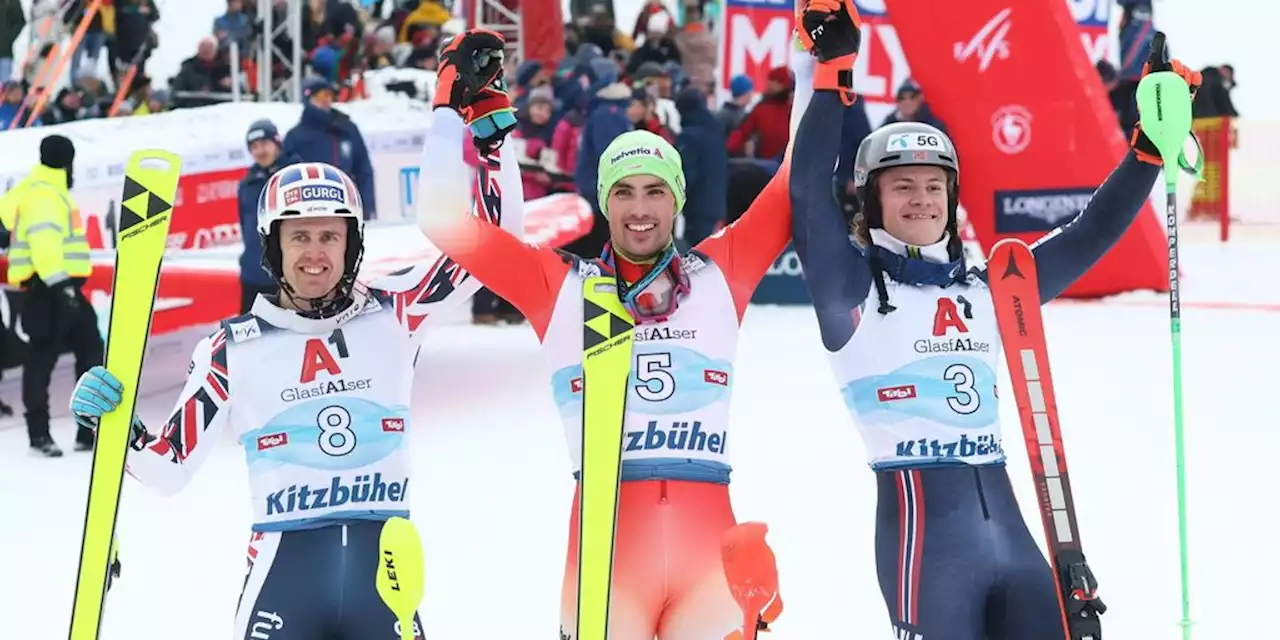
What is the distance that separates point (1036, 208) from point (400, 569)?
40.2 feet

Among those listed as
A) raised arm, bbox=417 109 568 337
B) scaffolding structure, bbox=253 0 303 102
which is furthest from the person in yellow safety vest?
scaffolding structure, bbox=253 0 303 102

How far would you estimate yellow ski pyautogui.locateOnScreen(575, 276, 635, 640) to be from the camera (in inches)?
154

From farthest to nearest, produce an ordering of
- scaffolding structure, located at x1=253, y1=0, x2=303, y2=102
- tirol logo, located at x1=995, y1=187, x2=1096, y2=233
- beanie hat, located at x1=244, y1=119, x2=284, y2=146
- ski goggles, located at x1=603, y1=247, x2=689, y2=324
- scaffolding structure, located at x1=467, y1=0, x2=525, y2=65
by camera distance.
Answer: scaffolding structure, located at x1=467, y1=0, x2=525, y2=65, scaffolding structure, located at x1=253, y1=0, x2=303, y2=102, tirol logo, located at x1=995, y1=187, x2=1096, y2=233, beanie hat, located at x1=244, y1=119, x2=284, y2=146, ski goggles, located at x1=603, y1=247, x2=689, y2=324

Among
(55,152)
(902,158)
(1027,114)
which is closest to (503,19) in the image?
(1027,114)

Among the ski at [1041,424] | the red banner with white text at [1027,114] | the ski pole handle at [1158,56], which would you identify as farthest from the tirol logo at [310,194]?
the red banner with white text at [1027,114]

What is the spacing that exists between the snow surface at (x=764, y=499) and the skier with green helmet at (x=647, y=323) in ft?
6.67

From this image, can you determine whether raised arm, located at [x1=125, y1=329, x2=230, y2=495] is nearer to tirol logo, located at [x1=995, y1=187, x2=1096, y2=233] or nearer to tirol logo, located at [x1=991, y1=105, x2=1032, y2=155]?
tirol logo, located at [x1=995, y1=187, x2=1096, y2=233]

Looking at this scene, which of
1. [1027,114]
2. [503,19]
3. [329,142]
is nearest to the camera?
[329,142]

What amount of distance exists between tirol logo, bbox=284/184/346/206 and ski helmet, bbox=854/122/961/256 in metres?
1.27

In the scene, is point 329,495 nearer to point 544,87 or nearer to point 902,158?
point 902,158

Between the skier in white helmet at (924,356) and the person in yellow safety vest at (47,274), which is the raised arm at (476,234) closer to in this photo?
the skier in white helmet at (924,356)

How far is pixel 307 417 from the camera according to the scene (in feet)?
13.0

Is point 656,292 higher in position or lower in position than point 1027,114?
lower

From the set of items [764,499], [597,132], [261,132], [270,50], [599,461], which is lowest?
[764,499]
